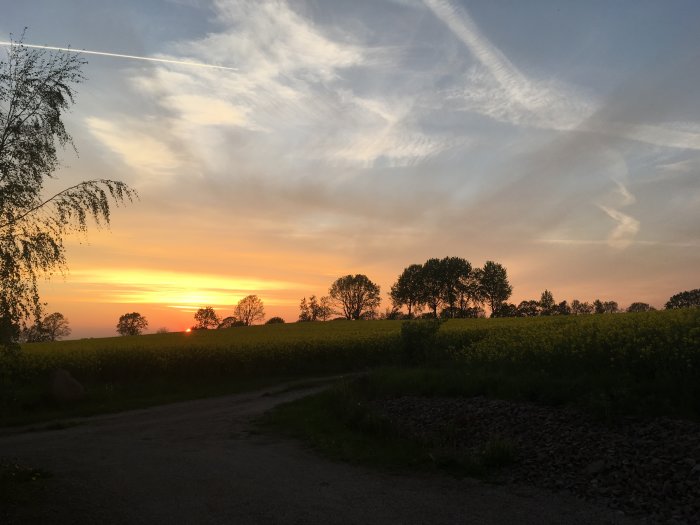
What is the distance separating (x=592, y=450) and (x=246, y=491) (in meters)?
7.30

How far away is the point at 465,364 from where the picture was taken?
22.6 meters

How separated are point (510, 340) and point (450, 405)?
9783 millimetres

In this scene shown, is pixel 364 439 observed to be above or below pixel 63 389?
below

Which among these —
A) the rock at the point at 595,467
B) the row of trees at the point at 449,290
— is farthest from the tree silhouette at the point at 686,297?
the rock at the point at 595,467

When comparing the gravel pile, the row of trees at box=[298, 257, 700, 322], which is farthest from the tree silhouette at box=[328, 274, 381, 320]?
the gravel pile

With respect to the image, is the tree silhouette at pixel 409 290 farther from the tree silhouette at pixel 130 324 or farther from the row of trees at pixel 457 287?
the tree silhouette at pixel 130 324

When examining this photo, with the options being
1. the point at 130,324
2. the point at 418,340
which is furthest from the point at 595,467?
the point at 130,324

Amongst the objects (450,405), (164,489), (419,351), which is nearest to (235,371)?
(419,351)

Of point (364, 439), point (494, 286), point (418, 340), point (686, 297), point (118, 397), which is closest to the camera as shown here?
point (364, 439)

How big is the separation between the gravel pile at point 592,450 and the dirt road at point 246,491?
70cm

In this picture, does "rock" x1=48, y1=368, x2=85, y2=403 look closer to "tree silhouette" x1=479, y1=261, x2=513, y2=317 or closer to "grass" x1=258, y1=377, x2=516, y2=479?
"grass" x1=258, y1=377, x2=516, y2=479

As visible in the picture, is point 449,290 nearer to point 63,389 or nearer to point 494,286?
point 494,286

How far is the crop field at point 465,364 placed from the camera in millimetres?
13531

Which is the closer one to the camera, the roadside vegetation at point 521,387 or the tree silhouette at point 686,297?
the roadside vegetation at point 521,387
